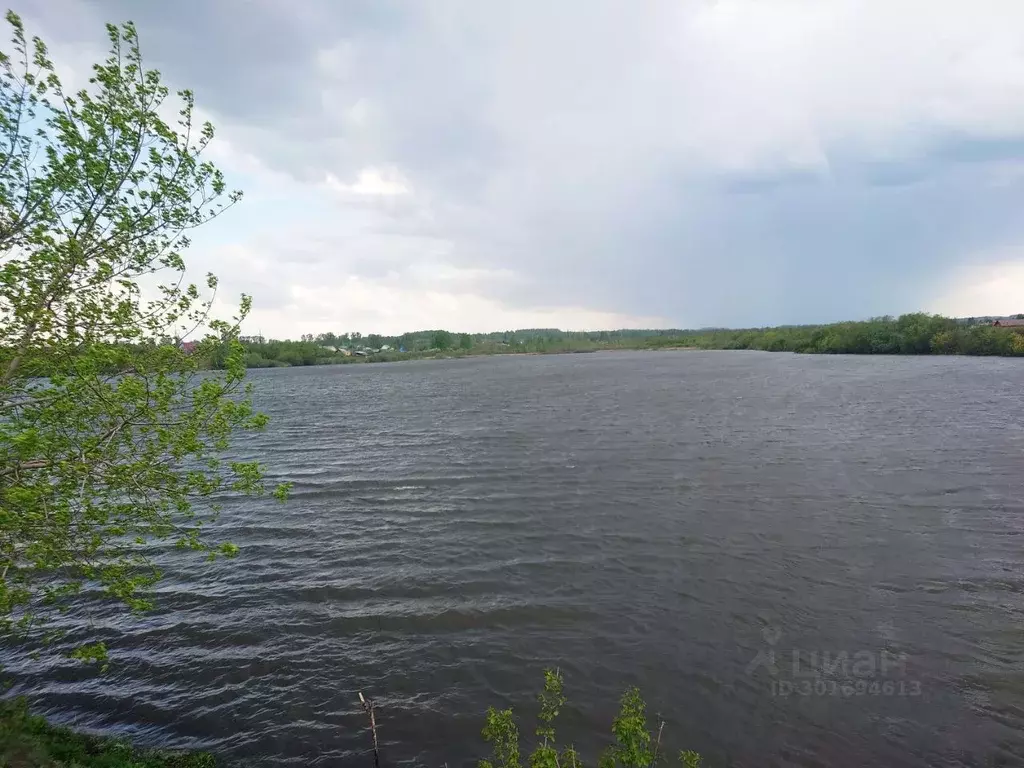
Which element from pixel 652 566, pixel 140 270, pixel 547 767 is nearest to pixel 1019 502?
pixel 652 566

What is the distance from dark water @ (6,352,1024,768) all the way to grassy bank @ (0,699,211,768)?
0.66 meters

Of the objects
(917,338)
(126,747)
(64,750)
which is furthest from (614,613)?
(917,338)

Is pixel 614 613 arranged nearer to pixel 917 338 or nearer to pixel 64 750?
pixel 64 750

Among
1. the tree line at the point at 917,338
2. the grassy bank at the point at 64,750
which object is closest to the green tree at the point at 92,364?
the grassy bank at the point at 64,750

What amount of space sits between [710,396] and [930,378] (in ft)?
98.5

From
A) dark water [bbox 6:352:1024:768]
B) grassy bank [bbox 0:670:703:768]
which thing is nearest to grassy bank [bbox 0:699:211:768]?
grassy bank [bbox 0:670:703:768]

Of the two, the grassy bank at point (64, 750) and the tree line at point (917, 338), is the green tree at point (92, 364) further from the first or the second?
the tree line at point (917, 338)

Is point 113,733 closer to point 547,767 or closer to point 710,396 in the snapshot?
point 547,767

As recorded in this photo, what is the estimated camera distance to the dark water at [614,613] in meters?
10.4

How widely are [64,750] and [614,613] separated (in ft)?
37.9

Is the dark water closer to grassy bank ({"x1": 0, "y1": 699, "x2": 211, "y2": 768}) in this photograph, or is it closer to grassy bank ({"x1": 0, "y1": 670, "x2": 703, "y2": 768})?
grassy bank ({"x1": 0, "y1": 670, "x2": 703, "y2": 768})

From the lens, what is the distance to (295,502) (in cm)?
2525

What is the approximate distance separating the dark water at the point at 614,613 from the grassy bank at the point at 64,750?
0.66 m

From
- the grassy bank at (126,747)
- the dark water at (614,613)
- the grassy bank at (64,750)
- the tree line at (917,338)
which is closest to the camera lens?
the grassy bank at (126,747)
